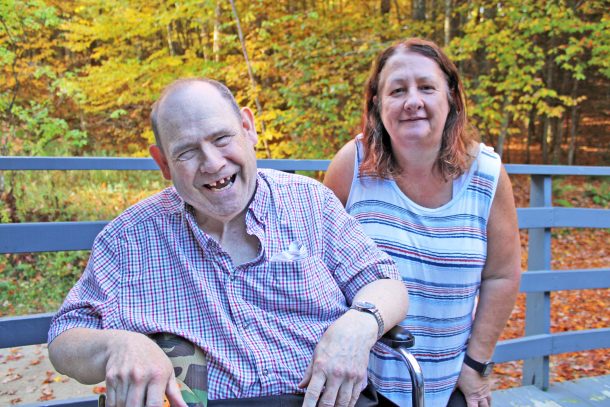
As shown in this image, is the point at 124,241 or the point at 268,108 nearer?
the point at 124,241

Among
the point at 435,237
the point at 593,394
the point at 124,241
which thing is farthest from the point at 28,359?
the point at 593,394

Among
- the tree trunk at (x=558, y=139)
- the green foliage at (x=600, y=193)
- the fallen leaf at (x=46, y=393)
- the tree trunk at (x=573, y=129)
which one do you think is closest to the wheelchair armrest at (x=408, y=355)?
the fallen leaf at (x=46, y=393)

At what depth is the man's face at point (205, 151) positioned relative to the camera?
4.58 ft

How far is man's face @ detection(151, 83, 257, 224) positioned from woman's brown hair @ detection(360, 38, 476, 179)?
516 mm

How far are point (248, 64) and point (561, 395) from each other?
4.73m

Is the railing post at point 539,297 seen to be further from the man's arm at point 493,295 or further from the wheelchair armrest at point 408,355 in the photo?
the wheelchair armrest at point 408,355

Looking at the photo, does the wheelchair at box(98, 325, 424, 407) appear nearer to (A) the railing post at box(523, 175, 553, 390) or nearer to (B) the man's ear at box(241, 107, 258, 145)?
(B) the man's ear at box(241, 107, 258, 145)

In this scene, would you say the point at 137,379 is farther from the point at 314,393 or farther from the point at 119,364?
the point at 314,393

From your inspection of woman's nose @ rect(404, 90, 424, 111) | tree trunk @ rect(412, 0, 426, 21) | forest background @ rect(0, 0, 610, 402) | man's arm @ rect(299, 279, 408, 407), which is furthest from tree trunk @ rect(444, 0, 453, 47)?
man's arm @ rect(299, 279, 408, 407)

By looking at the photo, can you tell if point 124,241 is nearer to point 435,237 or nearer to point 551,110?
point 435,237

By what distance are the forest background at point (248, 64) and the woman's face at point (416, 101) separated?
157 inches

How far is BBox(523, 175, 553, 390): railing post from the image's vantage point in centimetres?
256

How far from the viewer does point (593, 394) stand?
258cm

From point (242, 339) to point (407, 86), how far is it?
3.12ft
